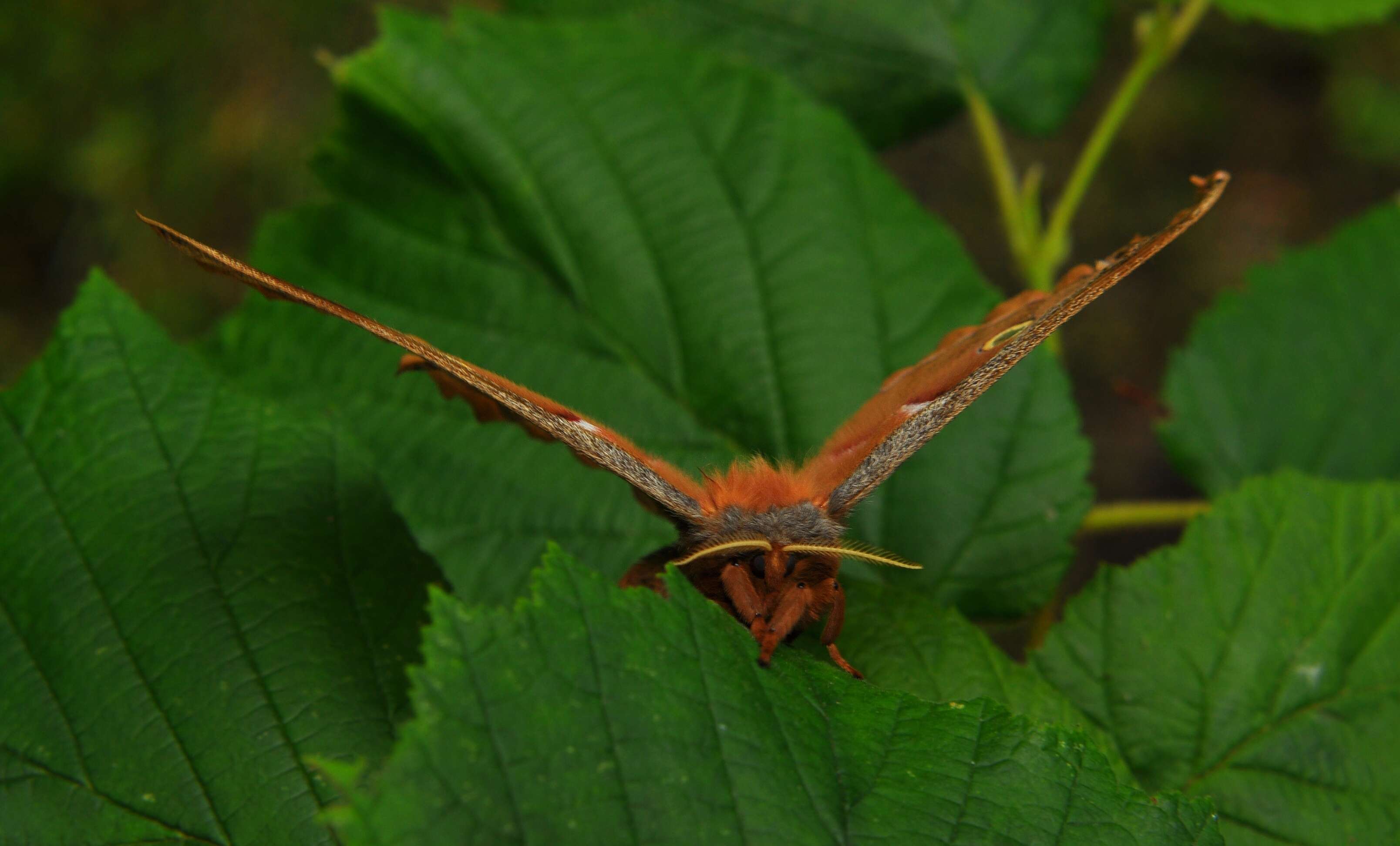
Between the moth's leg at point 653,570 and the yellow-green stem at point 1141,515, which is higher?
the moth's leg at point 653,570

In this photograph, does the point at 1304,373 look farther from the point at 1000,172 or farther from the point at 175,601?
the point at 175,601

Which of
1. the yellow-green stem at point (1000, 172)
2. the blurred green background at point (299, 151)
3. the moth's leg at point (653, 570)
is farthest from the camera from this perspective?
the blurred green background at point (299, 151)

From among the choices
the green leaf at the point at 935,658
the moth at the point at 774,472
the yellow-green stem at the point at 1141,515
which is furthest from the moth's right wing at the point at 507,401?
the yellow-green stem at the point at 1141,515

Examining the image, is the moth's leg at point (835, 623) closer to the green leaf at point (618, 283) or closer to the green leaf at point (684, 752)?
the green leaf at point (684, 752)

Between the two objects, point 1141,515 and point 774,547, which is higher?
point 774,547

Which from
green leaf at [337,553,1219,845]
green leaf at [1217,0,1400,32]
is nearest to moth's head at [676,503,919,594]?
green leaf at [337,553,1219,845]

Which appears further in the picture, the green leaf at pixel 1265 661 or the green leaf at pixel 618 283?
the green leaf at pixel 618 283

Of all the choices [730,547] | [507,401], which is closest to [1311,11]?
[730,547]

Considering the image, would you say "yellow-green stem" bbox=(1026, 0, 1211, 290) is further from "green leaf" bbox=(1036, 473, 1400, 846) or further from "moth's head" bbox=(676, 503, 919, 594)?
"moth's head" bbox=(676, 503, 919, 594)

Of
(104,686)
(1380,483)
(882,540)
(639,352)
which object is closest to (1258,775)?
(1380,483)
